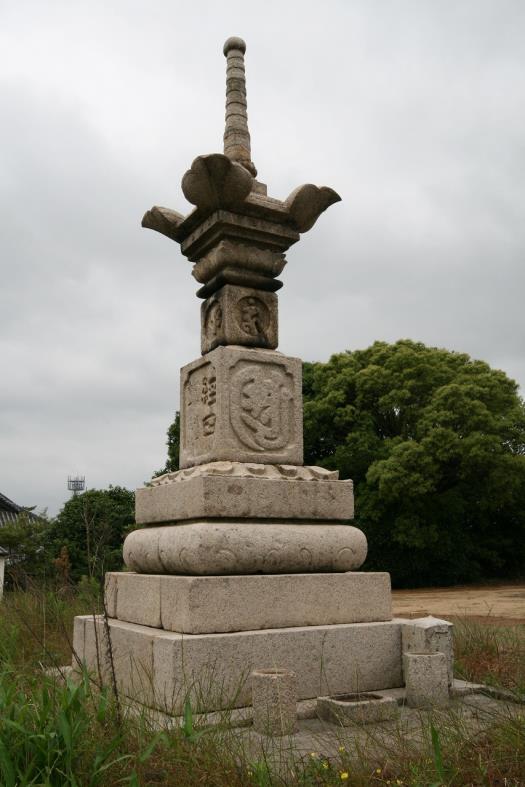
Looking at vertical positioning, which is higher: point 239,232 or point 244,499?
point 239,232

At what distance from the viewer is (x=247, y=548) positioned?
4.41 meters

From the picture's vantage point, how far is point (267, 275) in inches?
215

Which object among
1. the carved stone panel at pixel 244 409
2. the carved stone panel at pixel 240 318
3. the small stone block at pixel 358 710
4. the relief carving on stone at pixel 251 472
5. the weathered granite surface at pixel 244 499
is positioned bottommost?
the small stone block at pixel 358 710

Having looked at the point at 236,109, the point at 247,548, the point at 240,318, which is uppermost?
the point at 236,109

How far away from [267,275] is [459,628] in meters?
3.70

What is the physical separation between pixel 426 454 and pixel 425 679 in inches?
664

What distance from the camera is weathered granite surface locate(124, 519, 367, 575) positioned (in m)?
4.31

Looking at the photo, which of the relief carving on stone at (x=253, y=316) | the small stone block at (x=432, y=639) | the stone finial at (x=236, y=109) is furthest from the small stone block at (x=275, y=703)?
the stone finial at (x=236, y=109)

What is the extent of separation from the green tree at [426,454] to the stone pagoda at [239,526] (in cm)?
1567

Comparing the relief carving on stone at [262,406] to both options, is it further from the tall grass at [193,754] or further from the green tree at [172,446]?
the green tree at [172,446]

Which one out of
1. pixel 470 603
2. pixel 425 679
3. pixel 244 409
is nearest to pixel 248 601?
pixel 425 679

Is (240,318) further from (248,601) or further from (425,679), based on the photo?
(425,679)

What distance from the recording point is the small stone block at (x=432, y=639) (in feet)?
14.9

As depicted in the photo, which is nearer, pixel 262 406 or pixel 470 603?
pixel 262 406
